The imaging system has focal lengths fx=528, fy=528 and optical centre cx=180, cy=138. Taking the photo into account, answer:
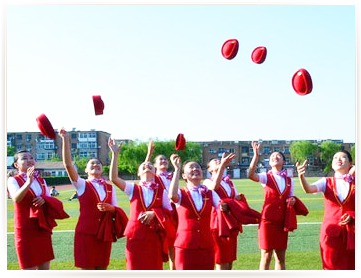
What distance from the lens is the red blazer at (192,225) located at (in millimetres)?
5277

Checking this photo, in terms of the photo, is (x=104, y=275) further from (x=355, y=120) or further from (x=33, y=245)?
(x=355, y=120)

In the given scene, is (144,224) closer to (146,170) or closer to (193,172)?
(146,170)

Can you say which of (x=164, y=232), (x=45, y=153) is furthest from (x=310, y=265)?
(x=45, y=153)

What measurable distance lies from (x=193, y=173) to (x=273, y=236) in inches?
66.1

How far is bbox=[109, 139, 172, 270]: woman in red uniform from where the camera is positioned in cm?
525

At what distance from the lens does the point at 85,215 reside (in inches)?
216

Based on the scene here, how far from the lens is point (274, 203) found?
6.51 m

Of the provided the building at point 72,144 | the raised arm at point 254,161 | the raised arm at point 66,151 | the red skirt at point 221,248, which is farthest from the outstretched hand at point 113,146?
the building at point 72,144

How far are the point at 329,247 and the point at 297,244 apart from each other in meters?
4.07

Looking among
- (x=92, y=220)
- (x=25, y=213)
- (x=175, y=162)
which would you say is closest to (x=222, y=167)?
(x=175, y=162)

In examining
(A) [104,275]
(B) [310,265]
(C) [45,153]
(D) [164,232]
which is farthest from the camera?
(C) [45,153]

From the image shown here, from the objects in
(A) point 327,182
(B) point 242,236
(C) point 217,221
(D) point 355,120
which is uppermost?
(D) point 355,120

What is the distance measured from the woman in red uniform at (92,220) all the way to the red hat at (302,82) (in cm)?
234

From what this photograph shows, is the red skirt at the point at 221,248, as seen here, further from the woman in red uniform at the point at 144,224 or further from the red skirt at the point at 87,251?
the red skirt at the point at 87,251
